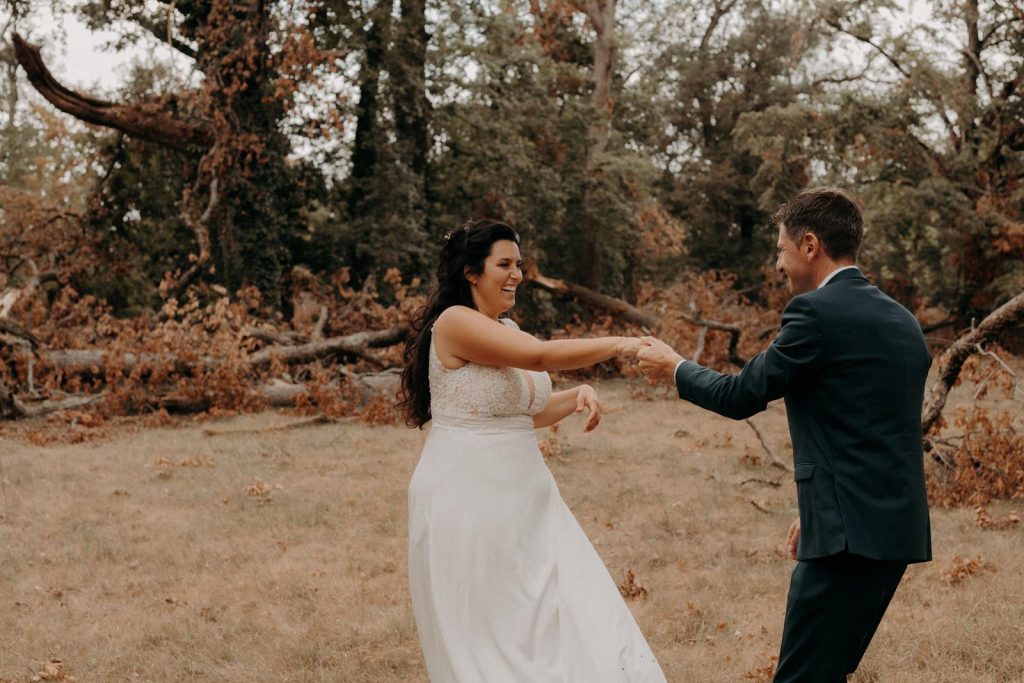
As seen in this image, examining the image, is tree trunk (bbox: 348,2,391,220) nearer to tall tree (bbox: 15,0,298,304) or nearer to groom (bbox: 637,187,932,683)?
tall tree (bbox: 15,0,298,304)

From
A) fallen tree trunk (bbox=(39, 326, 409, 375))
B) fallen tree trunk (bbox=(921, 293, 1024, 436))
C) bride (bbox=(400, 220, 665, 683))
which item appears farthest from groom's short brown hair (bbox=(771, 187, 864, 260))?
fallen tree trunk (bbox=(39, 326, 409, 375))

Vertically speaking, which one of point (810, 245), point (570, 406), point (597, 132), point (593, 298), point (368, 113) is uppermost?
point (597, 132)

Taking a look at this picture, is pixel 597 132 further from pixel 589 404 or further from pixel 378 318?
pixel 589 404

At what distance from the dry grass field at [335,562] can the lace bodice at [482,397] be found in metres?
1.91

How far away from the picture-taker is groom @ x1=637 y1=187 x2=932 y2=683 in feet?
9.57

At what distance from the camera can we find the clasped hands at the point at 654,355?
3.62m

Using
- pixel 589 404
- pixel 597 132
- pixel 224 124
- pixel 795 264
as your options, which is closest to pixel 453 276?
pixel 589 404

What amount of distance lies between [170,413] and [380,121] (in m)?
7.99

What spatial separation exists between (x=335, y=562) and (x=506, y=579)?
3.73 m

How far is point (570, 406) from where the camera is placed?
→ 4.33 meters

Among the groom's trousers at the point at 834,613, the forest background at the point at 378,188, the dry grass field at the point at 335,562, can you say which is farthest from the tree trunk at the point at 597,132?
the groom's trousers at the point at 834,613

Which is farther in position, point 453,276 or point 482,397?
point 453,276

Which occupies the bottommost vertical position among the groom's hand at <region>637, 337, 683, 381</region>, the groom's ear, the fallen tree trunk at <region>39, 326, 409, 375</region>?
the fallen tree trunk at <region>39, 326, 409, 375</region>

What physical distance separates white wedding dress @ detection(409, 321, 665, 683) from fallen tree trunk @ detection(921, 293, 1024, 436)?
5.09 metres
